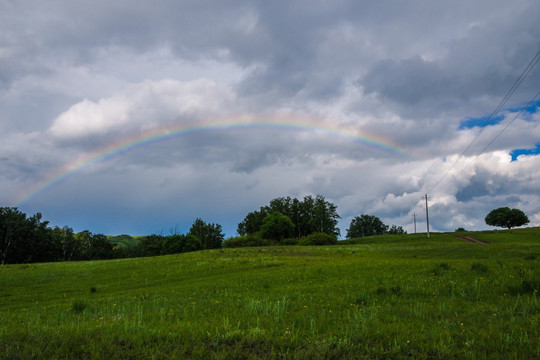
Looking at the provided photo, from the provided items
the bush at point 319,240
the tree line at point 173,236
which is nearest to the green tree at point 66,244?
the tree line at point 173,236

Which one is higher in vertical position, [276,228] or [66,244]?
[276,228]

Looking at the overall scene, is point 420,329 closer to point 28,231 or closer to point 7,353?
point 7,353

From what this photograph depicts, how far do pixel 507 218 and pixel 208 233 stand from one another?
5316 inches

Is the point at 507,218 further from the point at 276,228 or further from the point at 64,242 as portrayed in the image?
the point at 64,242

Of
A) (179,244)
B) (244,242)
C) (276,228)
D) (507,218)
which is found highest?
(507,218)

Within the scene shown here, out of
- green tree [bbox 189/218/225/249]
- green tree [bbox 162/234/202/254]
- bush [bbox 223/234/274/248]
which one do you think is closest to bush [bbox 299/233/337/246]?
bush [bbox 223/234/274/248]

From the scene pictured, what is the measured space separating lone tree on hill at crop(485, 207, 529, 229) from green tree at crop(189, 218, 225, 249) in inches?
4905

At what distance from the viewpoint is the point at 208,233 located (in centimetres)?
16562

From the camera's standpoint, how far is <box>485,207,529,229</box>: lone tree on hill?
447 ft

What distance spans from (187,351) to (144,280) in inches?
878

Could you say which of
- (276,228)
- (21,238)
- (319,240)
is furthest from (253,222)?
(21,238)

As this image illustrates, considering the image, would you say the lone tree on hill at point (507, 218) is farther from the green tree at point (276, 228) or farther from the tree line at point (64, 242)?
the tree line at point (64, 242)

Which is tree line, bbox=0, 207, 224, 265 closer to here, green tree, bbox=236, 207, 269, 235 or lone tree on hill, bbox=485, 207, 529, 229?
green tree, bbox=236, 207, 269, 235

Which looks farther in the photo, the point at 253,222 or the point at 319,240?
the point at 253,222
